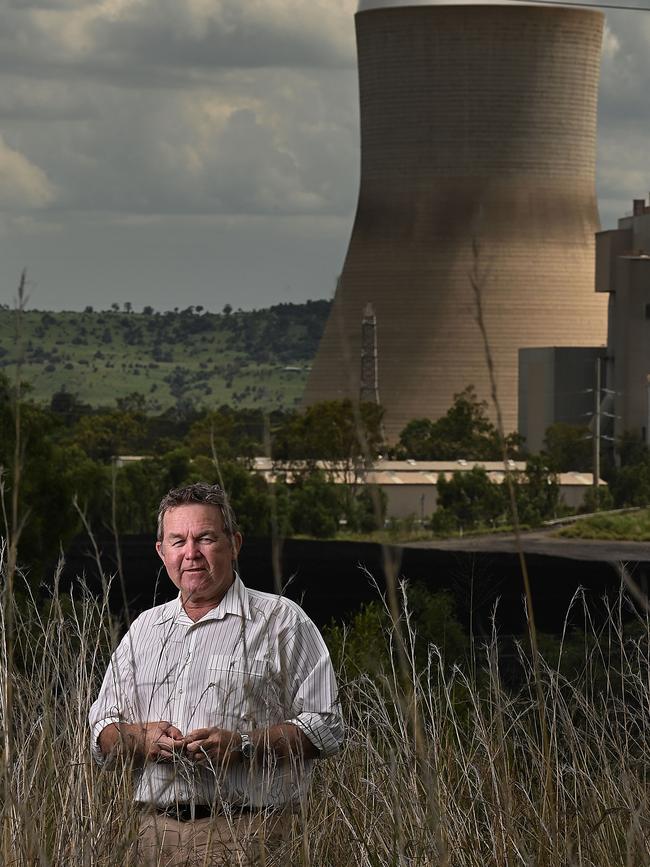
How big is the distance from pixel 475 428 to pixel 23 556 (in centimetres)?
3647

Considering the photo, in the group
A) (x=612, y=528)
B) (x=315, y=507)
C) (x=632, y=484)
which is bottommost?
(x=612, y=528)

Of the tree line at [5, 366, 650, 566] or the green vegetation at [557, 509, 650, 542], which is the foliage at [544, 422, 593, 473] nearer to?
the tree line at [5, 366, 650, 566]

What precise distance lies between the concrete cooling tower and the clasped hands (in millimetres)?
52654

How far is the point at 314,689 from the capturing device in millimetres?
2646

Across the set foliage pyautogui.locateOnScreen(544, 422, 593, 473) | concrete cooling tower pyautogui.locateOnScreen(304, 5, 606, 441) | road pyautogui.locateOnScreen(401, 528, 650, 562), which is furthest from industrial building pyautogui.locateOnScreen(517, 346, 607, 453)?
road pyautogui.locateOnScreen(401, 528, 650, 562)

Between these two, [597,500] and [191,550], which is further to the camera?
[597,500]

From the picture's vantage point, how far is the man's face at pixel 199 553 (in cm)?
271

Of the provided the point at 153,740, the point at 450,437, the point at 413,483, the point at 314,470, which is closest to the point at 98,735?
the point at 153,740

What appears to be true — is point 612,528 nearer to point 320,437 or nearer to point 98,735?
point 320,437

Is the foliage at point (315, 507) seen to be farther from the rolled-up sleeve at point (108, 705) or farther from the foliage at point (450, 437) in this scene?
the rolled-up sleeve at point (108, 705)

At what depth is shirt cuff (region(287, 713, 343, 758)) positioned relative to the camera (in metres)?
2.60

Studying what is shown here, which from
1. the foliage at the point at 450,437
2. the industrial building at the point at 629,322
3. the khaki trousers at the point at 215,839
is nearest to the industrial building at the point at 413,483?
the industrial building at the point at 629,322

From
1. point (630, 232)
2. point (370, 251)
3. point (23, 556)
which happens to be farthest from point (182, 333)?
point (23, 556)

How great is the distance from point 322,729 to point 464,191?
56469 millimetres
